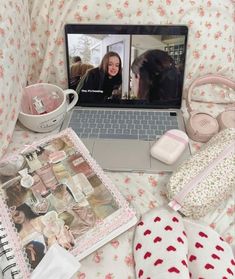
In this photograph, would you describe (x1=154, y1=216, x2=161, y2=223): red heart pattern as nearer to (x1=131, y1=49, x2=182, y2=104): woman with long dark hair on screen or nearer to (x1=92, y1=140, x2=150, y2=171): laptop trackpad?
(x1=92, y1=140, x2=150, y2=171): laptop trackpad

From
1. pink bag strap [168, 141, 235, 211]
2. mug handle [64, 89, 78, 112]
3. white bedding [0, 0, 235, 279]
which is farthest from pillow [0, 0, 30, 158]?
pink bag strap [168, 141, 235, 211]

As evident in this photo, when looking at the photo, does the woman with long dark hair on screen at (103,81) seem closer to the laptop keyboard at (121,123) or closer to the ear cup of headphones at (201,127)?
the laptop keyboard at (121,123)

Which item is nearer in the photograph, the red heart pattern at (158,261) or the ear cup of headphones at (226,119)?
the red heart pattern at (158,261)

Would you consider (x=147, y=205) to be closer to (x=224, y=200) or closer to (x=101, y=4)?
(x=224, y=200)

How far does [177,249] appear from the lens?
59 cm

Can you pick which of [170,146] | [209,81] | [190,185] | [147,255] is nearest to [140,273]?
[147,255]

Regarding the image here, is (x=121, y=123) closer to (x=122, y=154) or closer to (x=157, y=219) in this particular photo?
(x=122, y=154)

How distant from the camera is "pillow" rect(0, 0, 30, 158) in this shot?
2.38 ft

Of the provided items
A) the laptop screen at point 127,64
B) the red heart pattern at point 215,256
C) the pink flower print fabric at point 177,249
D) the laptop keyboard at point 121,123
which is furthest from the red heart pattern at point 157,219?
the laptop screen at point 127,64

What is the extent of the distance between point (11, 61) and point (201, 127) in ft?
1.39

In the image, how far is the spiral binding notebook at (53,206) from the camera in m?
0.60

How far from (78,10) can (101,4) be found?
0.06m

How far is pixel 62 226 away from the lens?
0.63 meters

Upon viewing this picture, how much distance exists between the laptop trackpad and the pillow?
0.61 ft
